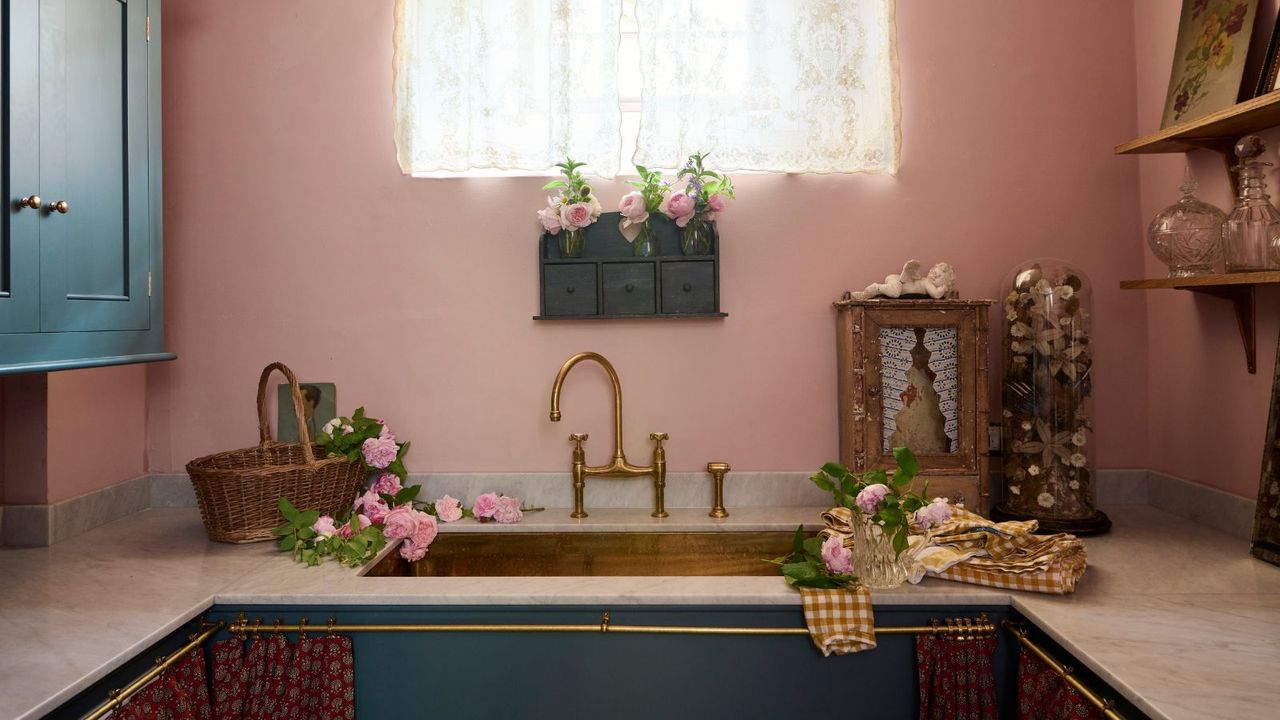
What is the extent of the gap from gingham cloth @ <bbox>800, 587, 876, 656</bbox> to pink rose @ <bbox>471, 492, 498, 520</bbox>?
0.89 metres

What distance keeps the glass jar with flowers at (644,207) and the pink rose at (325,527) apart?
3.21ft

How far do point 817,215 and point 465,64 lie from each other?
1000 mm

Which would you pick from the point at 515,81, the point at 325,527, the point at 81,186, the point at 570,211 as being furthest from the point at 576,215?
the point at 81,186

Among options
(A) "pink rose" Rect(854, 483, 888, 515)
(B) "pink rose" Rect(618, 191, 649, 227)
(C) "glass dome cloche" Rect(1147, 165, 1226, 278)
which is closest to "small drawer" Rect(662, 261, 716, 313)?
(B) "pink rose" Rect(618, 191, 649, 227)

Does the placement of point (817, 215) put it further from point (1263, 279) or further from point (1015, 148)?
point (1263, 279)

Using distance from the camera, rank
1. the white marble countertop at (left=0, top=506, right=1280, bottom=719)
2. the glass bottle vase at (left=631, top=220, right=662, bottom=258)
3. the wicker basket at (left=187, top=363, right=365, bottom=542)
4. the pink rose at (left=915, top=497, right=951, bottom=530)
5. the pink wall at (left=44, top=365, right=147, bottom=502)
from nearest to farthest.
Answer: the white marble countertop at (left=0, top=506, right=1280, bottom=719)
the pink rose at (left=915, top=497, right=951, bottom=530)
the wicker basket at (left=187, top=363, right=365, bottom=542)
the pink wall at (left=44, top=365, right=147, bottom=502)
the glass bottle vase at (left=631, top=220, right=662, bottom=258)

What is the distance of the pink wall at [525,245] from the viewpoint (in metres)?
2.33

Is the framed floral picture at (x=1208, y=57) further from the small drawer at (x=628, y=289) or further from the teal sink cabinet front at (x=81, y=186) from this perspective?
the teal sink cabinet front at (x=81, y=186)

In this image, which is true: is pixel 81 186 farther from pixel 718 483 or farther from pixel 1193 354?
pixel 1193 354

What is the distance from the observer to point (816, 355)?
92.9 inches

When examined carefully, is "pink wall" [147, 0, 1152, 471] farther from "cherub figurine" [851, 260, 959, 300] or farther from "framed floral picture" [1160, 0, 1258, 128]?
"framed floral picture" [1160, 0, 1258, 128]

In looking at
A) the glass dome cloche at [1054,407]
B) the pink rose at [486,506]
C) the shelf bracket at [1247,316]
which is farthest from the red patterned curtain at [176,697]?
the shelf bracket at [1247,316]

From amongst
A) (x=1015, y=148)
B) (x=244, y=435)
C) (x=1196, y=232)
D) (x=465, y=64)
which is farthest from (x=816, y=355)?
(x=244, y=435)

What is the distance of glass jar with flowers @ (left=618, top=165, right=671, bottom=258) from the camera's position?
2.26 metres
